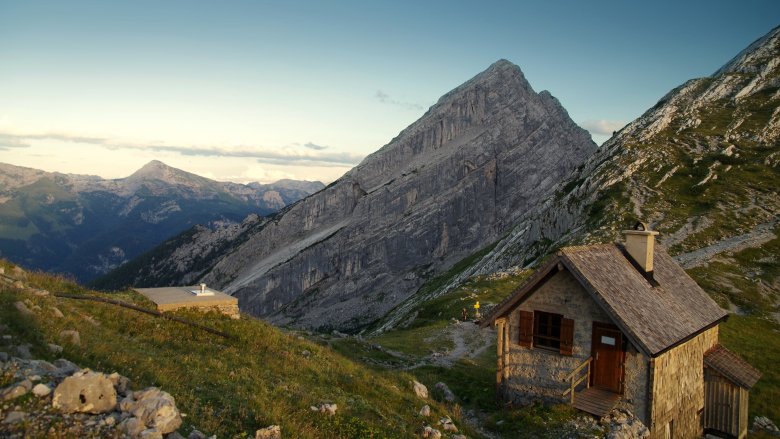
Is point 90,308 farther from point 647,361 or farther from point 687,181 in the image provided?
point 687,181

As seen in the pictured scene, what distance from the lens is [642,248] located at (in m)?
24.4

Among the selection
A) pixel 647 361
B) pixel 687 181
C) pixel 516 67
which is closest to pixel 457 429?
pixel 647 361

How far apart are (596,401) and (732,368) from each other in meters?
9.77

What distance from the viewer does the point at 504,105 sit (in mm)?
164500

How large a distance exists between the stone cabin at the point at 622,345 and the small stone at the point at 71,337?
16.9 meters

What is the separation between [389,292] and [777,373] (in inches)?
4111

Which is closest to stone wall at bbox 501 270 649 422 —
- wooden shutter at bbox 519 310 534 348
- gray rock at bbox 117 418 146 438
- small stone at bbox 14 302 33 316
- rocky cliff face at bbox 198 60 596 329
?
wooden shutter at bbox 519 310 534 348

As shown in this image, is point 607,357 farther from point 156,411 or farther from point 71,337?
point 71,337

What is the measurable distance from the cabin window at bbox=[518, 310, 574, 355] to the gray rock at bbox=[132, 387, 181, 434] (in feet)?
54.1

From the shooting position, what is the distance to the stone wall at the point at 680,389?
2089 cm

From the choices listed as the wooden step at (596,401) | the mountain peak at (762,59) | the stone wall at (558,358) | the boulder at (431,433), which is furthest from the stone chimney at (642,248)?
the mountain peak at (762,59)

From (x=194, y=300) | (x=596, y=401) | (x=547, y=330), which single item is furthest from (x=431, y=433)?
(x=194, y=300)

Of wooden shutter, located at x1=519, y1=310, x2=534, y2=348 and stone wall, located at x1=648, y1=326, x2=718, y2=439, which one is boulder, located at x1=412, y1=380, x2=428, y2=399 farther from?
stone wall, located at x1=648, y1=326, x2=718, y2=439

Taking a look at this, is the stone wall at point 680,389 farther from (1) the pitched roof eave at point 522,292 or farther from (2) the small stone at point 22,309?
(2) the small stone at point 22,309
